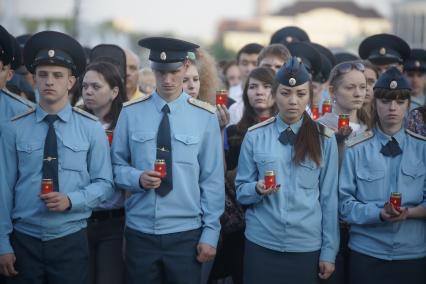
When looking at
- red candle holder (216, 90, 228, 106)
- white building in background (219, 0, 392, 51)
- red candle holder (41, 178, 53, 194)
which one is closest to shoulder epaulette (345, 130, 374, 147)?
red candle holder (216, 90, 228, 106)

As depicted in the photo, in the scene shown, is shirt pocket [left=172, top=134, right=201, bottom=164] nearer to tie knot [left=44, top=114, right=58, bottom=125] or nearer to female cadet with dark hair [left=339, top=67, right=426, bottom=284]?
tie knot [left=44, top=114, right=58, bottom=125]

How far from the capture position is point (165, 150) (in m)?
6.44

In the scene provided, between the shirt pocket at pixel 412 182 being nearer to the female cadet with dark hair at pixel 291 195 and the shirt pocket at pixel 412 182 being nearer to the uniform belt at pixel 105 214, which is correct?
the female cadet with dark hair at pixel 291 195

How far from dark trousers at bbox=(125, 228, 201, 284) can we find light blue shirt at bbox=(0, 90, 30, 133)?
175 centimetres

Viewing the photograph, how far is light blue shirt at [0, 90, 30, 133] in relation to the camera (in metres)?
7.21

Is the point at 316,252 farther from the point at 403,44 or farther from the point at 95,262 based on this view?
the point at 403,44

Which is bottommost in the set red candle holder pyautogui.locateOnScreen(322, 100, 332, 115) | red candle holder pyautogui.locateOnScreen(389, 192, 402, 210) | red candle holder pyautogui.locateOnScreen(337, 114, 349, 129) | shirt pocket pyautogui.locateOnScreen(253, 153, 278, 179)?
red candle holder pyautogui.locateOnScreen(389, 192, 402, 210)

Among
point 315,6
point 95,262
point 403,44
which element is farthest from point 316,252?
point 315,6

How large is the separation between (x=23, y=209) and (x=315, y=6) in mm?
141829

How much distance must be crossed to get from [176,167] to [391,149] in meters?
1.84

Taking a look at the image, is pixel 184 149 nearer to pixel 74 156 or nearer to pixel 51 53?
pixel 74 156

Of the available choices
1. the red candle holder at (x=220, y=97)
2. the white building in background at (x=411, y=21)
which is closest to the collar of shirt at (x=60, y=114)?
the red candle holder at (x=220, y=97)

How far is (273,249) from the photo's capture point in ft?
21.0

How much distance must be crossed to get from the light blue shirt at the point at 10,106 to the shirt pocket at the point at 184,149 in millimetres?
1672
